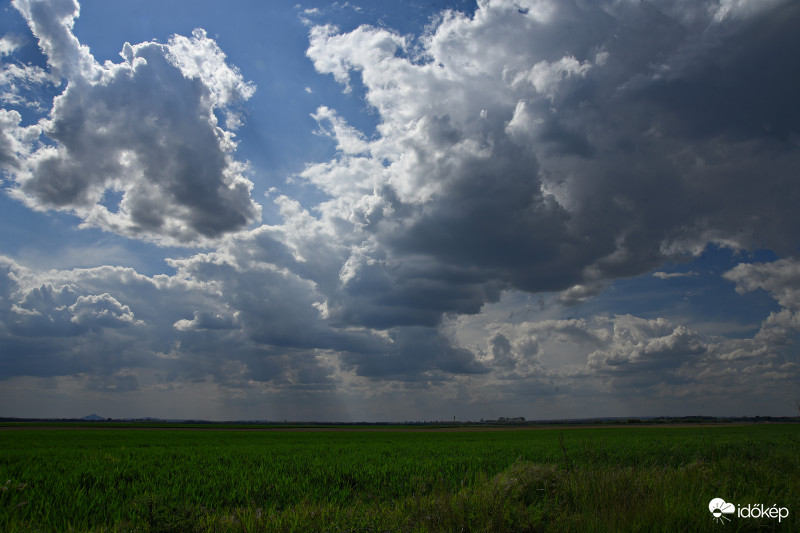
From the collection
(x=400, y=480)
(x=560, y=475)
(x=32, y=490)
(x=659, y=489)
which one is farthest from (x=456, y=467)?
(x=32, y=490)

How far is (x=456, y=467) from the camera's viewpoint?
17.0 m

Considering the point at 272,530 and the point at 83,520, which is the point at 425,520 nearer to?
the point at 272,530

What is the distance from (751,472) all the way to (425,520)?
958 cm

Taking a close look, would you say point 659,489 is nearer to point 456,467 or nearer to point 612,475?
point 612,475

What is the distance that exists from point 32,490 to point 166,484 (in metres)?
3.01

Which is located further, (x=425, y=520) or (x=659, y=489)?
(x=659, y=489)

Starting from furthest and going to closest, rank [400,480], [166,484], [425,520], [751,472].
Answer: [400,480], [166,484], [751,472], [425,520]

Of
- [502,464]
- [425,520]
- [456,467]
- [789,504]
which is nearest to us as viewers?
[425,520]

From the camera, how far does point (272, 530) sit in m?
6.85

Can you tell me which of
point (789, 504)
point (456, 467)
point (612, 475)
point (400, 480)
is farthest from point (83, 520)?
point (789, 504)

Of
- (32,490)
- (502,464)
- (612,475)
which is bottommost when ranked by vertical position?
(502,464)

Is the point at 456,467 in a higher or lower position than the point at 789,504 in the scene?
lower

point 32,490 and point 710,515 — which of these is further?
point 32,490

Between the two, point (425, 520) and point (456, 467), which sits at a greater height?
point (425, 520)
